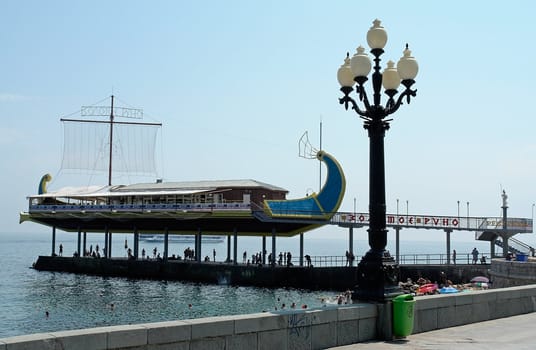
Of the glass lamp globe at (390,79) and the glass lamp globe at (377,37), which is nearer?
the glass lamp globe at (377,37)

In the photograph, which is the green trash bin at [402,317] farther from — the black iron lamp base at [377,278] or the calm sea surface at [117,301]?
the calm sea surface at [117,301]

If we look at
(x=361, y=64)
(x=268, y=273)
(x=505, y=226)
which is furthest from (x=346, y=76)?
(x=505, y=226)

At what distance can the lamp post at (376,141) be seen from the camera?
12.8 meters

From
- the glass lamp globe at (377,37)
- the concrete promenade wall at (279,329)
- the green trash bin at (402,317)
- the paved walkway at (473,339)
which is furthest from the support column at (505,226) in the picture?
the green trash bin at (402,317)

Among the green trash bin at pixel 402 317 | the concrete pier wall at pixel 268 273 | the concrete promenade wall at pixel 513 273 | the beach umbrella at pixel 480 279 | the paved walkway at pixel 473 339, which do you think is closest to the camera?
the paved walkway at pixel 473 339

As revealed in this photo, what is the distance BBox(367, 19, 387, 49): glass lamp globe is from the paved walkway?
6114mm

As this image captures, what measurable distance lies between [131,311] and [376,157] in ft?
91.3

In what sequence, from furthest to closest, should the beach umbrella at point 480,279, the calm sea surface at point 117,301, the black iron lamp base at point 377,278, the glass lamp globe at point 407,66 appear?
the beach umbrella at point 480,279, the calm sea surface at point 117,301, the glass lamp globe at point 407,66, the black iron lamp base at point 377,278

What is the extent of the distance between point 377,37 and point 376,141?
7.34 ft

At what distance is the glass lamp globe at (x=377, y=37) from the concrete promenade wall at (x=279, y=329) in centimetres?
545

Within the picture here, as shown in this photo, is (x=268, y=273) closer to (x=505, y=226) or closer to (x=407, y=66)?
(x=505, y=226)

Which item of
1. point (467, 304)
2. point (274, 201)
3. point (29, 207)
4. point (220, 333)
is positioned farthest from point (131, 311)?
point (29, 207)

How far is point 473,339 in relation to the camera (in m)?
12.2

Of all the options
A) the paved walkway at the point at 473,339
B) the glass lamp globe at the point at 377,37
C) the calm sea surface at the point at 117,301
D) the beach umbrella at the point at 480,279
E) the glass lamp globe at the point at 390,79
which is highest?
the glass lamp globe at the point at 377,37
